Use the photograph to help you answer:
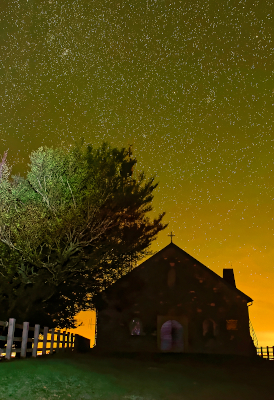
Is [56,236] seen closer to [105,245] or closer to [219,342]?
[105,245]

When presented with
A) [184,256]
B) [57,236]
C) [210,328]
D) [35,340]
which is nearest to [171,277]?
[184,256]

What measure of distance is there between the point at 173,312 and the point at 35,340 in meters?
14.4

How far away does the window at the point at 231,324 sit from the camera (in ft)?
91.6

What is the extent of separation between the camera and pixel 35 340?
51.9ft

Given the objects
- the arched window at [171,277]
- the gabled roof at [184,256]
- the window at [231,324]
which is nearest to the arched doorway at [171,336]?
the arched window at [171,277]

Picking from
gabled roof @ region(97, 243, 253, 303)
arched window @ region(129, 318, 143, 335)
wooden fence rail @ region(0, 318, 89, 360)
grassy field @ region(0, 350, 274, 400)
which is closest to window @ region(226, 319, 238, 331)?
gabled roof @ region(97, 243, 253, 303)

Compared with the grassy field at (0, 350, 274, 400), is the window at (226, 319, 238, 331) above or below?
above

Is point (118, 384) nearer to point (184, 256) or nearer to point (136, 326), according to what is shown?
point (136, 326)

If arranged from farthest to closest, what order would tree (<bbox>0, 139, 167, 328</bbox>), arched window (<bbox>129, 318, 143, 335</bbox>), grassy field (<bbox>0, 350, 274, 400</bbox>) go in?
arched window (<bbox>129, 318, 143, 335</bbox>)
tree (<bbox>0, 139, 167, 328</bbox>)
grassy field (<bbox>0, 350, 274, 400</bbox>)

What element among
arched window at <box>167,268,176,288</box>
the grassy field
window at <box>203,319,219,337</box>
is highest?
arched window at <box>167,268,176,288</box>

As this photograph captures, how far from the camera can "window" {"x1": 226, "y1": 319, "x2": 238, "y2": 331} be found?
27.9 m

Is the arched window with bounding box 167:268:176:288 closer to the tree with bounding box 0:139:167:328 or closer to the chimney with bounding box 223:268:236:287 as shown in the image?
the tree with bounding box 0:139:167:328

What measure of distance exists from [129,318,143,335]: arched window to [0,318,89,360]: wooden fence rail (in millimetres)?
3427

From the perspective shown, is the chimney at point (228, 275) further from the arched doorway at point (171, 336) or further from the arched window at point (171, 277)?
the arched doorway at point (171, 336)
